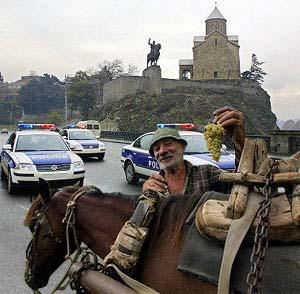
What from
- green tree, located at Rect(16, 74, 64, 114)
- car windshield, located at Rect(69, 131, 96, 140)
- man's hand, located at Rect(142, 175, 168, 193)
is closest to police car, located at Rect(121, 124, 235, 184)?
man's hand, located at Rect(142, 175, 168, 193)

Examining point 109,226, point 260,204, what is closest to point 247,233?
point 260,204

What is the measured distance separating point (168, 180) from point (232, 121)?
1204mm

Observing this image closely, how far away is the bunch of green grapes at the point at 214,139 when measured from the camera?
2.20 metres

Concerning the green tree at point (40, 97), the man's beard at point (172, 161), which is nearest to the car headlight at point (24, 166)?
the man's beard at point (172, 161)

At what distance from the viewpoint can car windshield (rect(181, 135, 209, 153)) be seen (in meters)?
12.5

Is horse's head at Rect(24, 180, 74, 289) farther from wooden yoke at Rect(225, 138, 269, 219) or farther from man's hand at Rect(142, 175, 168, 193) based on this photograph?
wooden yoke at Rect(225, 138, 269, 219)

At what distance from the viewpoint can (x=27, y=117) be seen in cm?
10969

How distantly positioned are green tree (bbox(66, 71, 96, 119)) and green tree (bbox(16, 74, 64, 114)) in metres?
24.9

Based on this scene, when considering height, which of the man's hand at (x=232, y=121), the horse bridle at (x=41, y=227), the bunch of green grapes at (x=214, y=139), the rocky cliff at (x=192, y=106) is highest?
the rocky cliff at (x=192, y=106)

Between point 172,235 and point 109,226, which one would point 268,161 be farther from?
point 109,226

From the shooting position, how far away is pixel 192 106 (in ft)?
235

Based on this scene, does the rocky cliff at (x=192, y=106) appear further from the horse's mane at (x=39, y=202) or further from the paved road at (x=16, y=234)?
the horse's mane at (x=39, y=202)

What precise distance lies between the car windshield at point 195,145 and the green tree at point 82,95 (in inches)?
2906

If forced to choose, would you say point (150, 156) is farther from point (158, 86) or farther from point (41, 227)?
point (158, 86)
